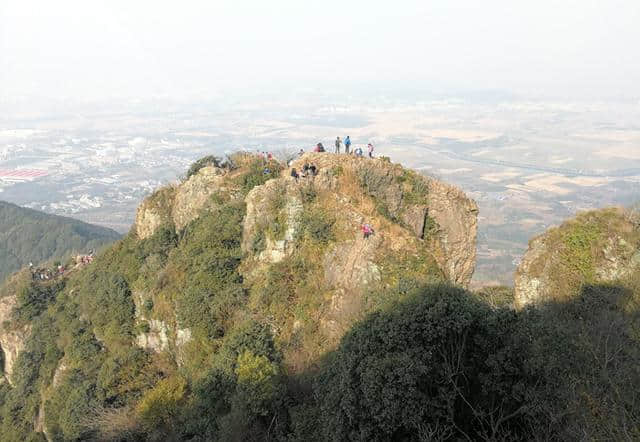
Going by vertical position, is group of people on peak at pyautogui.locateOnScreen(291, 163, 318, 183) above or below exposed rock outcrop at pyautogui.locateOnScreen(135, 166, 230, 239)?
above

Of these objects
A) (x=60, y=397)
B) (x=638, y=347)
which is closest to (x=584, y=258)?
(x=638, y=347)

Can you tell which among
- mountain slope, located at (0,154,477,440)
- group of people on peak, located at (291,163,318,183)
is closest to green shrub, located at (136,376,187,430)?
mountain slope, located at (0,154,477,440)

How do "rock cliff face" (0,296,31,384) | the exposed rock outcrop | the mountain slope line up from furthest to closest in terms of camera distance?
1. "rock cliff face" (0,296,31,384)
2. the exposed rock outcrop
3. the mountain slope

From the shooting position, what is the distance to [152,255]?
99.8 ft

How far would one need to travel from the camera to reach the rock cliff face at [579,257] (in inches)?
718

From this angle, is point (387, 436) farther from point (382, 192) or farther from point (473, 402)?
point (382, 192)

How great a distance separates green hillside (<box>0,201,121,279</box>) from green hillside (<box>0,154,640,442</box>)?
257 feet

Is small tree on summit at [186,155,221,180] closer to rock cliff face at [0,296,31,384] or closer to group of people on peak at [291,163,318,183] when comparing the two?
group of people on peak at [291,163,318,183]

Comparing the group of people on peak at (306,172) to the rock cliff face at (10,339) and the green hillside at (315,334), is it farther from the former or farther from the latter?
the rock cliff face at (10,339)

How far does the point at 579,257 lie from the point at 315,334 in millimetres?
11966

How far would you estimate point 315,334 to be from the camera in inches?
704

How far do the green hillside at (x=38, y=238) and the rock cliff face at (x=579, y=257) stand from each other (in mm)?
101795

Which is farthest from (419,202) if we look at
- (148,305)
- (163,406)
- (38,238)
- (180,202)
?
(38,238)

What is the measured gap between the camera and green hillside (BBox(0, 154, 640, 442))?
37.9ft
